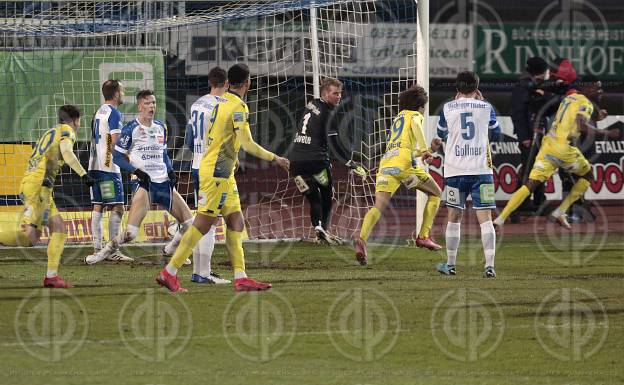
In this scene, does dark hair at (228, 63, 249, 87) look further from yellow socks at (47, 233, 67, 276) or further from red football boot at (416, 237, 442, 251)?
red football boot at (416, 237, 442, 251)

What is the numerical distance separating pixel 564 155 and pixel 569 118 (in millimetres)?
598

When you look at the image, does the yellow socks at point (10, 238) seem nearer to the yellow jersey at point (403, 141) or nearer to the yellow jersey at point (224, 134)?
the yellow jersey at point (403, 141)

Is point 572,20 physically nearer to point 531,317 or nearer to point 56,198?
point 56,198

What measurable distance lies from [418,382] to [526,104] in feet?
45.0

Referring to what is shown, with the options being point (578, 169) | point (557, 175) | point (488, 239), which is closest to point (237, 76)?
point (488, 239)

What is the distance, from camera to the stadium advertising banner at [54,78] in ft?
52.7

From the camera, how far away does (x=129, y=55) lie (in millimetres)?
16094

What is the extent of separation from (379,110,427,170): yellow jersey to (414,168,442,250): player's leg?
0.30 metres

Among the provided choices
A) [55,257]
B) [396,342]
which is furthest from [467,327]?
[55,257]

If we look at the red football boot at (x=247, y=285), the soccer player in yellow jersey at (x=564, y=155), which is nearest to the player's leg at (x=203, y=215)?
the red football boot at (x=247, y=285)

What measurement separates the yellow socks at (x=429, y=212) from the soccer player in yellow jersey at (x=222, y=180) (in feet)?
12.0

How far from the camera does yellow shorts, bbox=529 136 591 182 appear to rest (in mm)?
15531

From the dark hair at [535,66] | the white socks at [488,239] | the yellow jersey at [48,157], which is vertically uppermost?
the dark hair at [535,66]

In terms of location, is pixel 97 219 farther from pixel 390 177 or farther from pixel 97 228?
pixel 390 177
